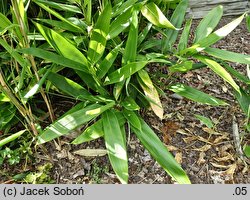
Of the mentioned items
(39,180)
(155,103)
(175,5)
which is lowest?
(39,180)

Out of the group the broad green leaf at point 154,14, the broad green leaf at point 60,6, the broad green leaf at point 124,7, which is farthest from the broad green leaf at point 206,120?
the broad green leaf at point 60,6

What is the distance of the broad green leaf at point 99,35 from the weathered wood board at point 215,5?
825mm

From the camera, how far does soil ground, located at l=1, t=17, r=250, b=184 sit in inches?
56.6

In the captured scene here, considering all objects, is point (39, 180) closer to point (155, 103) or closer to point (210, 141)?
point (155, 103)

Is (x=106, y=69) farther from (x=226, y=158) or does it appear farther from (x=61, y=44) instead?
(x=226, y=158)

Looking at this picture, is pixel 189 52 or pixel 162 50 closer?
pixel 189 52

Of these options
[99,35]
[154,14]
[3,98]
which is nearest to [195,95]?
[154,14]

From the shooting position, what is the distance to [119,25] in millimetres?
1424

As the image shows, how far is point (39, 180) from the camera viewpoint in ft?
4.64

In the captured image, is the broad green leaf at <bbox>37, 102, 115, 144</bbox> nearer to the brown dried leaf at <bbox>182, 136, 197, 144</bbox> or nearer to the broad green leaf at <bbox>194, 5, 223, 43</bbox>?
the brown dried leaf at <bbox>182, 136, 197, 144</bbox>

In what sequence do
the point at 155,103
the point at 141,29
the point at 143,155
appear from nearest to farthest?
the point at 155,103 < the point at 143,155 < the point at 141,29

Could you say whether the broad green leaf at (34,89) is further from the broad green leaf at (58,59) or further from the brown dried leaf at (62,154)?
the brown dried leaf at (62,154)

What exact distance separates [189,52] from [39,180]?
0.73 meters

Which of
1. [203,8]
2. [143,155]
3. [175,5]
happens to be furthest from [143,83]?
[203,8]
